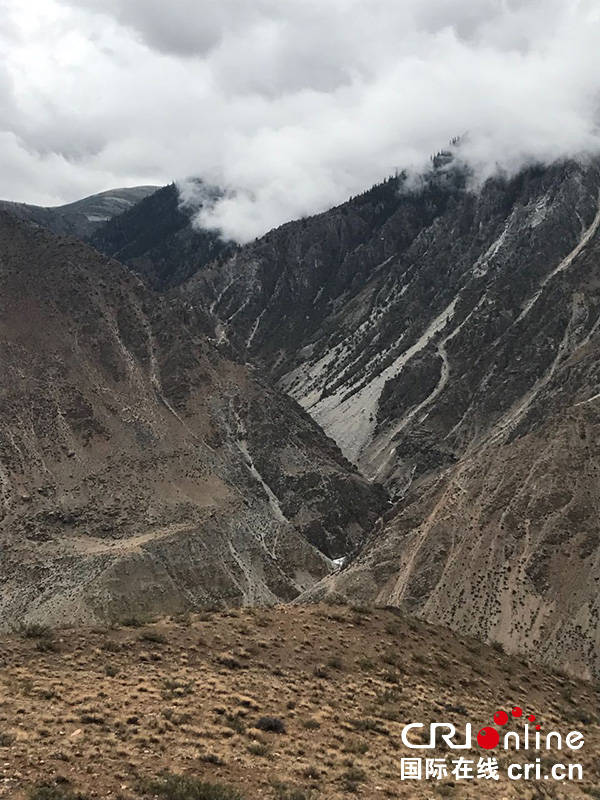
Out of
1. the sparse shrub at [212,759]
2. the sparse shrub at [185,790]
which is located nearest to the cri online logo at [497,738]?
the sparse shrub at [212,759]

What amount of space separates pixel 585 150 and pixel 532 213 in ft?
75.1

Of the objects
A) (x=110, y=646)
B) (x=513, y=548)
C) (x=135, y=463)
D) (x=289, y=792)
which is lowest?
(x=513, y=548)

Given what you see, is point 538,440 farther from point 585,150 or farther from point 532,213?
point 585,150

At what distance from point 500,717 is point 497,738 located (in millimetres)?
1785

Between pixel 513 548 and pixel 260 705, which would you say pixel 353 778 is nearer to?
pixel 260 705

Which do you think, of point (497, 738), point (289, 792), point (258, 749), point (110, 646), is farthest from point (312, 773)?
point (110, 646)

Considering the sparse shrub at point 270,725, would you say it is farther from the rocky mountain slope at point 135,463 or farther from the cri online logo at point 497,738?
the rocky mountain slope at point 135,463

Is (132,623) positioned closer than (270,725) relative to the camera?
No

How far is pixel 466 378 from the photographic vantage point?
117 m

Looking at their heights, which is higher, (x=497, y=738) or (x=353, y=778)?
(x=353, y=778)

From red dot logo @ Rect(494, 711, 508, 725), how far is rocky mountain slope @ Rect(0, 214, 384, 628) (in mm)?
39090

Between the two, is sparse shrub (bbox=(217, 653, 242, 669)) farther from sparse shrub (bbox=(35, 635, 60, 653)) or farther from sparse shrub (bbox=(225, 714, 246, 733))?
sparse shrub (bbox=(35, 635, 60, 653))

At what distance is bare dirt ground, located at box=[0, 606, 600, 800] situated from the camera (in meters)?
12.9

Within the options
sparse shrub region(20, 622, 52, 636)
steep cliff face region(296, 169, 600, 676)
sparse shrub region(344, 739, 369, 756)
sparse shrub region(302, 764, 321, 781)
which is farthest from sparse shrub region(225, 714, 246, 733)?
steep cliff face region(296, 169, 600, 676)
